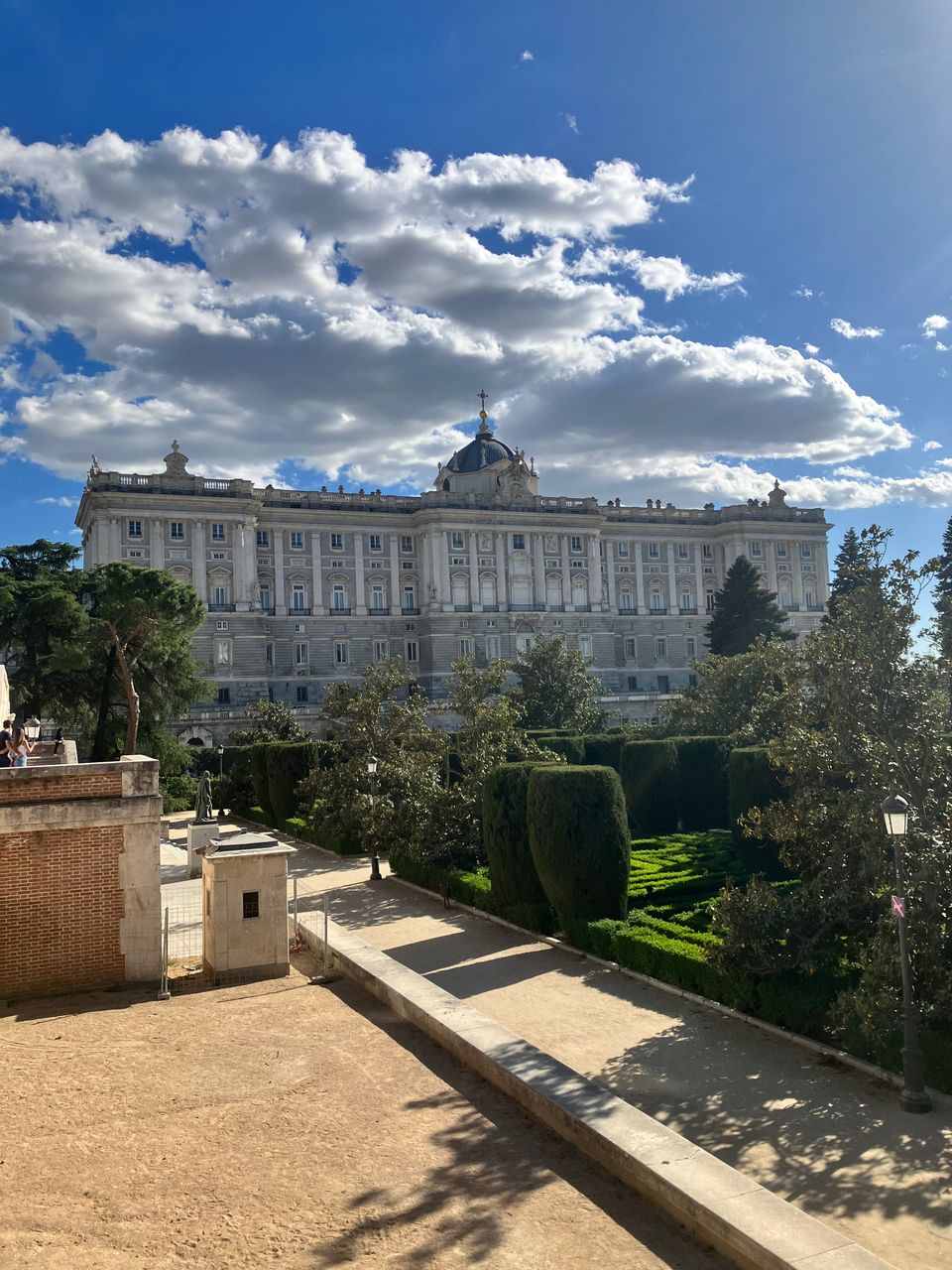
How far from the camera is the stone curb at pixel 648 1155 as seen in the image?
624 centimetres

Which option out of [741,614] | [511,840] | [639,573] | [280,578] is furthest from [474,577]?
[511,840]

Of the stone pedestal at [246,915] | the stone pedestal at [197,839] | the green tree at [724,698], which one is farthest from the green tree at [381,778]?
the green tree at [724,698]

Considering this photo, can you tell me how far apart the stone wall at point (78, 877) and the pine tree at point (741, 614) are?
5438 centimetres

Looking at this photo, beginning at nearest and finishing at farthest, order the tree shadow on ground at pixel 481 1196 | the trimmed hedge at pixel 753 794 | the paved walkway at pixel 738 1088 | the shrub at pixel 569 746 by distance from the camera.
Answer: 1. the tree shadow on ground at pixel 481 1196
2. the paved walkway at pixel 738 1088
3. the trimmed hedge at pixel 753 794
4. the shrub at pixel 569 746

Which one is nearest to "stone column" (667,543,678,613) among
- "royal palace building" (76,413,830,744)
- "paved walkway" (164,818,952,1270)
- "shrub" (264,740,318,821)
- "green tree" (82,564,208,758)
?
"royal palace building" (76,413,830,744)

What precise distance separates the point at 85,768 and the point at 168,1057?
438 centimetres

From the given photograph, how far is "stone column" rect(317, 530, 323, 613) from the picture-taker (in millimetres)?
79250

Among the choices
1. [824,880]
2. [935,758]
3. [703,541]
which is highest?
[703,541]

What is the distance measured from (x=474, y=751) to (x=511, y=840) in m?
6.58

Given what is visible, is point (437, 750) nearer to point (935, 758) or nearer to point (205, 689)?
point (935, 758)

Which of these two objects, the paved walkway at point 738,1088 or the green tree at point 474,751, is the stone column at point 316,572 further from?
the paved walkway at point 738,1088

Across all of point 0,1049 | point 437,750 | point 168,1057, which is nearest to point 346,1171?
point 168,1057

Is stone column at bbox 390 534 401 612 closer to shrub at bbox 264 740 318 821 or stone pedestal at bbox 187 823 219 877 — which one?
shrub at bbox 264 740 318 821

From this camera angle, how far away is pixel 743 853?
68.4 ft
